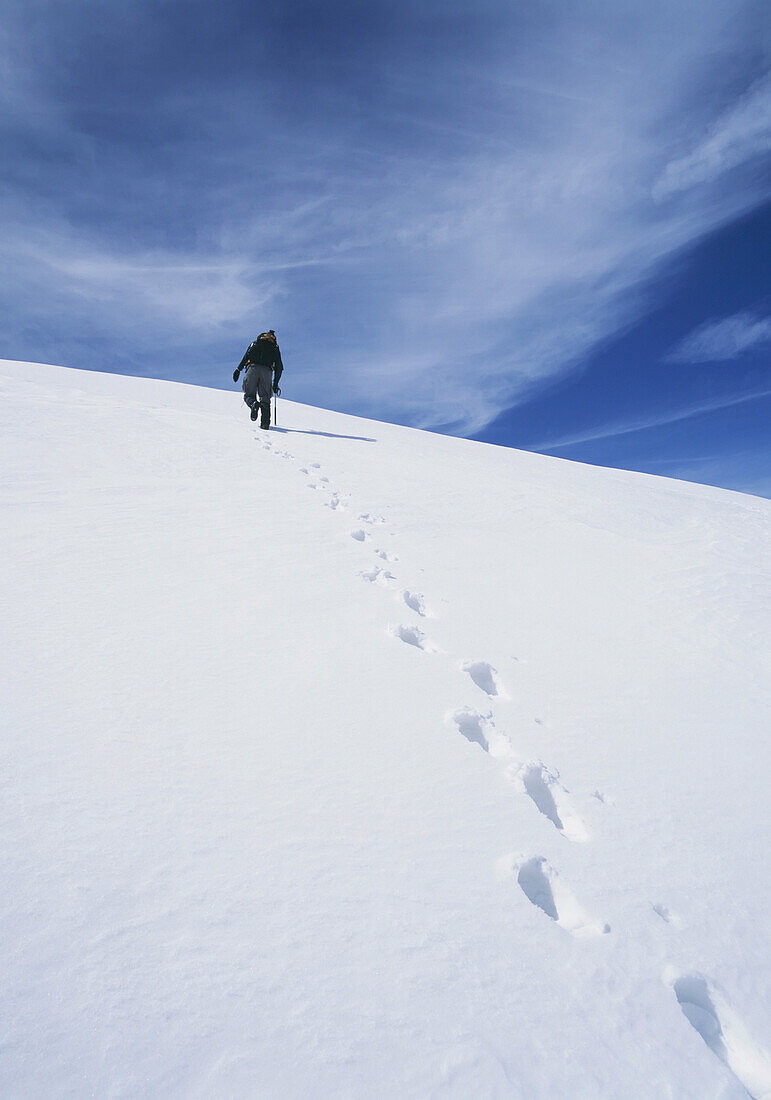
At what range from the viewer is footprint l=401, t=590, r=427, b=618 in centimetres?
342

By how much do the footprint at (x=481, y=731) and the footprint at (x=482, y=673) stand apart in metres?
0.29

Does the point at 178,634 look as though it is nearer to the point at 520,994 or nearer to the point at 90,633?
the point at 90,633

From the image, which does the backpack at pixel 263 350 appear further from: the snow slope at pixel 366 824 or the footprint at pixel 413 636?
the footprint at pixel 413 636

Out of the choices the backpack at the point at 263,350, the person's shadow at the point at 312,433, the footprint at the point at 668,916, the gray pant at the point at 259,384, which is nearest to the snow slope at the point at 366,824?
the footprint at the point at 668,916

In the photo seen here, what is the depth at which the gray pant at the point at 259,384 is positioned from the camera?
9.48 m

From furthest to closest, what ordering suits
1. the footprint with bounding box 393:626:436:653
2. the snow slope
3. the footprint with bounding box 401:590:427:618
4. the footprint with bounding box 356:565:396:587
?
1. the footprint with bounding box 356:565:396:587
2. the footprint with bounding box 401:590:427:618
3. the footprint with bounding box 393:626:436:653
4. the snow slope

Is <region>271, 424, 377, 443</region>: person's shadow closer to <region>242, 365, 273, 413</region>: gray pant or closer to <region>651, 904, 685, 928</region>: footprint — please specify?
<region>242, 365, 273, 413</region>: gray pant

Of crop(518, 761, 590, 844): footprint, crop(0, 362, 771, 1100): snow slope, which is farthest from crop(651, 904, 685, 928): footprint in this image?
crop(518, 761, 590, 844): footprint

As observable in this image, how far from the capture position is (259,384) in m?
9.55

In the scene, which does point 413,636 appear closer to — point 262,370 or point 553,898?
point 553,898

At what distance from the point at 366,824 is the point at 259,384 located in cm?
893

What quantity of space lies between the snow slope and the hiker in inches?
232

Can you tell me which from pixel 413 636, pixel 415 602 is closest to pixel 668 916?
pixel 413 636

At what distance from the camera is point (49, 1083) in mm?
1101
